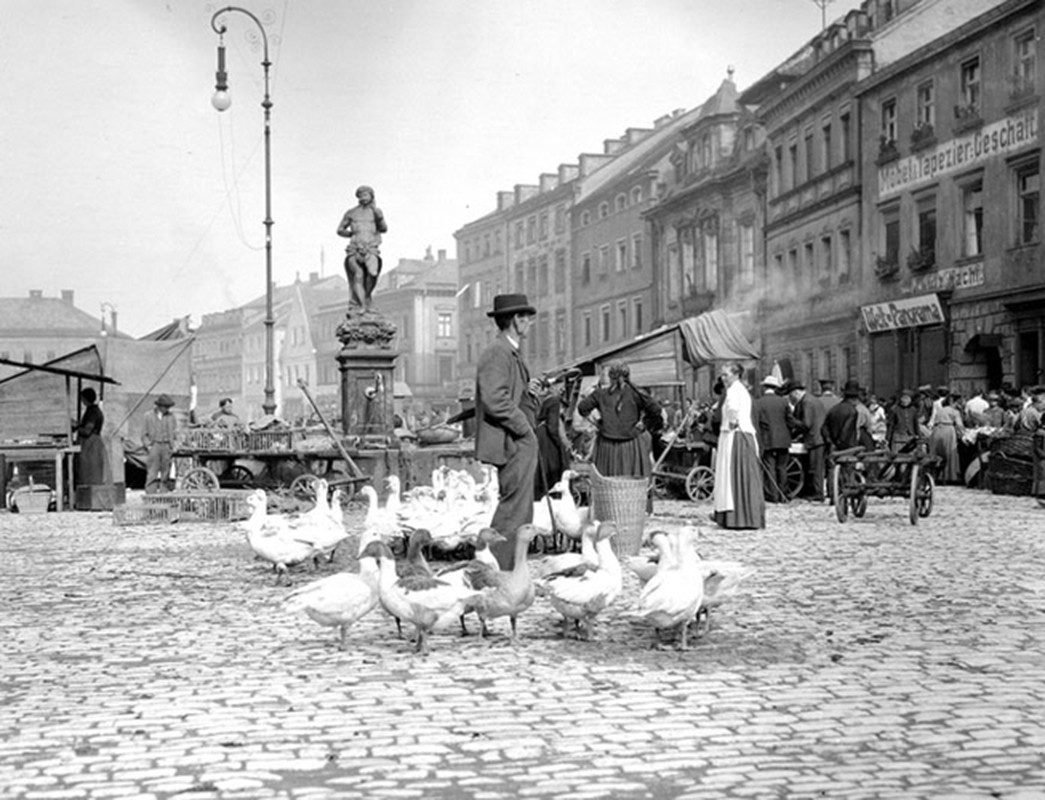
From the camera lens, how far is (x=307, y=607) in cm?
771

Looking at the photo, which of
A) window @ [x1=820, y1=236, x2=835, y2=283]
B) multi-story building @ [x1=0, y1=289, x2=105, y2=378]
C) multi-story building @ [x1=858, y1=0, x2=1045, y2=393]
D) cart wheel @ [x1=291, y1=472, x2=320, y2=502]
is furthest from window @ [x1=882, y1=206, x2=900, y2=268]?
multi-story building @ [x1=0, y1=289, x2=105, y2=378]

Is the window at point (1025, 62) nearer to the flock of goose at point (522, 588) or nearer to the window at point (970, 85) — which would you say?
the window at point (970, 85)

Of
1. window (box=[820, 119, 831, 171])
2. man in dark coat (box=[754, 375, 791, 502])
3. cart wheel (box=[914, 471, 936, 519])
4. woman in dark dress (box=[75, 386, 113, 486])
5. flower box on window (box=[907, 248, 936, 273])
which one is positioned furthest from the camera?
window (box=[820, 119, 831, 171])

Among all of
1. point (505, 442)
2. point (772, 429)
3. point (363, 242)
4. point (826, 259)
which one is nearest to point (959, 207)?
point (826, 259)

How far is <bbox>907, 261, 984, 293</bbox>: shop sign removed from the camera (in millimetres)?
31084

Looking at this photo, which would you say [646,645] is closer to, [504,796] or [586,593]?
[586,593]

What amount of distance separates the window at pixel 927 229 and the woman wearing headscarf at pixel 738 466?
63.2 ft

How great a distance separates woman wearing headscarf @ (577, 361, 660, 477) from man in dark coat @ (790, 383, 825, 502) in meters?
6.60

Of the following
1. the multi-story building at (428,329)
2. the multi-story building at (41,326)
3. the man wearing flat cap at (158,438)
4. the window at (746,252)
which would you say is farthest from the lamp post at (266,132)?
the multi-story building at (41,326)

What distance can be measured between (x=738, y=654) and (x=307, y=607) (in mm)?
2441

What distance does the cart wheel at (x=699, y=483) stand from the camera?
21266mm

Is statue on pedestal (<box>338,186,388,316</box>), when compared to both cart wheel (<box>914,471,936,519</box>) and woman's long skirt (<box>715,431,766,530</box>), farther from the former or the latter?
cart wheel (<box>914,471,936,519</box>)

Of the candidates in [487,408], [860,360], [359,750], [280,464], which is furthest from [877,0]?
[359,750]

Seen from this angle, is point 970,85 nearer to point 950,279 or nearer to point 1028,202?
point 1028,202
